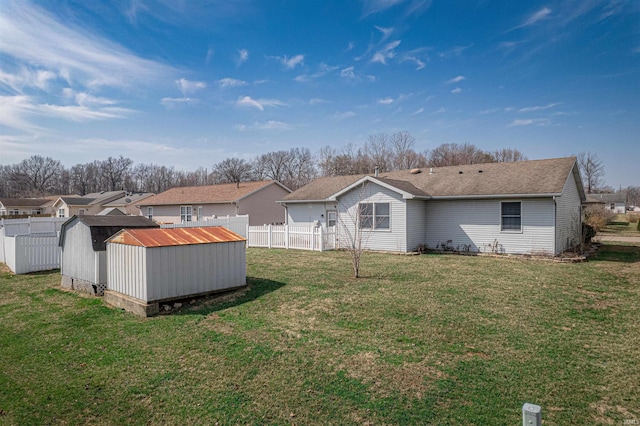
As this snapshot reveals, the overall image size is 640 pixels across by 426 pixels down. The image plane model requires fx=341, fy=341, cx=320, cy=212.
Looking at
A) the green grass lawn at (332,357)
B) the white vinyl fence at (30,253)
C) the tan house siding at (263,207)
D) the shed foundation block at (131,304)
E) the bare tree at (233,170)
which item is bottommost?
the green grass lawn at (332,357)

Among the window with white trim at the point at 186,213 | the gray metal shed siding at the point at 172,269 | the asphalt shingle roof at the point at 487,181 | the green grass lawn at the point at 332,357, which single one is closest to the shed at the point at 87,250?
the green grass lawn at the point at 332,357

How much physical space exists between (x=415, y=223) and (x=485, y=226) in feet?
9.79

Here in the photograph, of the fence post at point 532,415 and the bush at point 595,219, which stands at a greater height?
the bush at point 595,219

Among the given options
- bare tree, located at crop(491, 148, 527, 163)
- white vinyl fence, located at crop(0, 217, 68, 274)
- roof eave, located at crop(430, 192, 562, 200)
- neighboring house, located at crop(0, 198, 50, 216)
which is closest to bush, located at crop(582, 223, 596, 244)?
roof eave, located at crop(430, 192, 562, 200)

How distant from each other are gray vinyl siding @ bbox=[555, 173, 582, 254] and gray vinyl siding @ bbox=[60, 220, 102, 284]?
15.9m

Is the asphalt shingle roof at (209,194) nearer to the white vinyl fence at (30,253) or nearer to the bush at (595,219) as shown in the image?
the white vinyl fence at (30,253)

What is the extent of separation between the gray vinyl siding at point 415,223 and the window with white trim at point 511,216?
3.39 m

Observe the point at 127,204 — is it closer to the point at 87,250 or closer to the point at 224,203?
the point at 224,203

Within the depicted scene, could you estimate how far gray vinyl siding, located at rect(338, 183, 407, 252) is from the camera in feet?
50.8

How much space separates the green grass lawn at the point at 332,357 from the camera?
374 cm

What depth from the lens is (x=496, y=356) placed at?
16.0 ft

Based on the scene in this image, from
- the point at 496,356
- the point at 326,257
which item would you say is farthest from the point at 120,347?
the point at 326,257

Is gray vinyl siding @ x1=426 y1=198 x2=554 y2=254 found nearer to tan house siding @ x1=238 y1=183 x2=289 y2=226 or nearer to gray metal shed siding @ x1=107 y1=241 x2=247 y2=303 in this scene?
gray metal shed siding @ x1=107 y1=241 x2=247 y2=303

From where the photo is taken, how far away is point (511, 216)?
14586 mm
